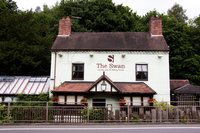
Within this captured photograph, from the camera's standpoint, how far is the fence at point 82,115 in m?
18.3

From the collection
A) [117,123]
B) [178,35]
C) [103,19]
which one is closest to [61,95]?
[117,123]

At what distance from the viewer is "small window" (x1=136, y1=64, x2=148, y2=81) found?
26.6 m

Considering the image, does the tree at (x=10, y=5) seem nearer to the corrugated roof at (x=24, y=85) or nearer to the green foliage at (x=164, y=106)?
the corrugated roof at (x=24, y=85)

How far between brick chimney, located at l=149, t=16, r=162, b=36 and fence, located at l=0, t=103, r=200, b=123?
11.7 meters

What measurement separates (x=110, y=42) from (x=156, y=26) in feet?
17.2

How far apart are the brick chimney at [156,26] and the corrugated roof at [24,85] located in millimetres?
12580

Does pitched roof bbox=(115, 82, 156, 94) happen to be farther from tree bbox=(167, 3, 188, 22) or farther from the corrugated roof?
tree bbox=(167, 3, 188, 22)

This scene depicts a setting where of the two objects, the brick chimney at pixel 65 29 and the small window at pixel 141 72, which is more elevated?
the brick chimney at pixel 65 29

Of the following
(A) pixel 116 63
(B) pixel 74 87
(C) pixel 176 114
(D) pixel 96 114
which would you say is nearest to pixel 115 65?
(A) pixel 116 63

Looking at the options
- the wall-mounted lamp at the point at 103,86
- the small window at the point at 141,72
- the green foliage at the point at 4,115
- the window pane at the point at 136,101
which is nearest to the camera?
the green foliage at the point at 4,115

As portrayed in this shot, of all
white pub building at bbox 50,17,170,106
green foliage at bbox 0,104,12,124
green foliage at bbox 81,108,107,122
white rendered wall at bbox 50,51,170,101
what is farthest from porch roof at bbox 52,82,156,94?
green foliage at bbox 0,104,12,124

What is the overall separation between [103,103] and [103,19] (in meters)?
20.8

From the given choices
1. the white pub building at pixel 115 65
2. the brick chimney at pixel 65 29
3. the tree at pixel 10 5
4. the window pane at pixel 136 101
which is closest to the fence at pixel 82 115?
the window pane at pixel 136 101

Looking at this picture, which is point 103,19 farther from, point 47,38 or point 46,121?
point 46,121
